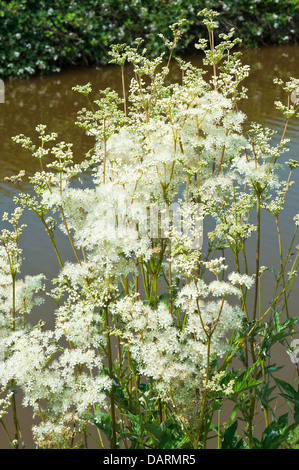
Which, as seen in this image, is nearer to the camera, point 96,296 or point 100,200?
point 96,296

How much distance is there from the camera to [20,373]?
147 centimetres

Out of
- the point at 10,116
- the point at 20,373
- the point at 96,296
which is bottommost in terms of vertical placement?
the point at 20,373

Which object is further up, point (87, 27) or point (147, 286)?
point (87, 27)

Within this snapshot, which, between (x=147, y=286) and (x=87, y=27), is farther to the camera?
(x=87, y=27)

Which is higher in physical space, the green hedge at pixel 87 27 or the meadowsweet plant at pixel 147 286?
the green hedge at pixel 87 27

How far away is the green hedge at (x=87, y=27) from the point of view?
9000 mm

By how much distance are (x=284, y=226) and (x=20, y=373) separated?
2927 mm

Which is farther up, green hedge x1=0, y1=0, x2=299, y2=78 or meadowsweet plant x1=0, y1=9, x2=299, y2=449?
green hedge x1=0, y1=0, x2=299, y2=78

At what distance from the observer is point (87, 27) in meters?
9.43

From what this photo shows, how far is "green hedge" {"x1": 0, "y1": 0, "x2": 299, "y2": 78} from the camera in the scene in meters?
9.00

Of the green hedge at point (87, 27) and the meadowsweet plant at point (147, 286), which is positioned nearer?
the meadowsweet plant at point (147, 286)

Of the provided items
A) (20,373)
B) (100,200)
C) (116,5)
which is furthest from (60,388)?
(116,5)
